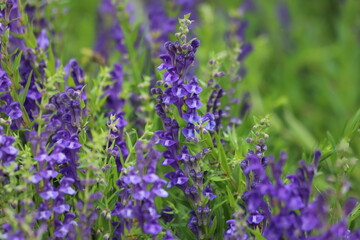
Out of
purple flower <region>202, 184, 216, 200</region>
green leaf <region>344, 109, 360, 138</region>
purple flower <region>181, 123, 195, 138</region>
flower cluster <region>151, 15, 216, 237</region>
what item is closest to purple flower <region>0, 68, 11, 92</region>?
flower cluster <region>151, 15, 216, 237</region>

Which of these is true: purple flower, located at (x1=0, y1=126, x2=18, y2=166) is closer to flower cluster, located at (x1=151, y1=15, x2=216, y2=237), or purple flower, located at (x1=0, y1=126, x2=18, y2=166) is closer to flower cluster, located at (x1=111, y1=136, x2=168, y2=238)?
flower cluster, located at (x1=111, y1=136, x2=168, y2=238)

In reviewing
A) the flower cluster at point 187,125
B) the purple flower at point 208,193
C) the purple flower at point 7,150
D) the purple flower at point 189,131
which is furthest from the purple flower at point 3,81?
the purple flower at point 208,193

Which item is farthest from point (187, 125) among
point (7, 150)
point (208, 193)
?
point (7, 150)

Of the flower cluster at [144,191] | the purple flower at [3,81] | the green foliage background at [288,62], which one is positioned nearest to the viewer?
the flower cluster at [144,191]

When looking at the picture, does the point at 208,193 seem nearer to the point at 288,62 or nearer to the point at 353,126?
the point at 353,126

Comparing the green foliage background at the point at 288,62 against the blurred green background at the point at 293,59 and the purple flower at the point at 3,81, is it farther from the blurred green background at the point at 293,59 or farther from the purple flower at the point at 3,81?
the purple flower at the point at 3,81

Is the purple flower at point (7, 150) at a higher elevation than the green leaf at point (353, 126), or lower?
higher

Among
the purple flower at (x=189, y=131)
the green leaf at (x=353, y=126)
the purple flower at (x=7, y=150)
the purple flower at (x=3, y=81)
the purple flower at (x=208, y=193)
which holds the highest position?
the purple flower at (x=3, y=81)

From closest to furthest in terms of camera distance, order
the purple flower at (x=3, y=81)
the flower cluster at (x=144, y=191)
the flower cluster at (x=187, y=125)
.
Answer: the flower cluster at (x=144, y=191) < the flower cluster at (x=187, y=125) < the purple flower at (x=3, y=81)

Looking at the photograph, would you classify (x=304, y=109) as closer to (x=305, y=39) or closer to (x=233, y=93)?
(x=305, y=39)

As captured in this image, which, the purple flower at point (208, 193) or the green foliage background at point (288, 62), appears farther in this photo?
the green foliage background at point (288, 62)

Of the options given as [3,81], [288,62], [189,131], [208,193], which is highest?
[288,62]

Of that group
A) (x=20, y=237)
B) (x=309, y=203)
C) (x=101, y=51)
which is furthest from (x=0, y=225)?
(x=101, y=51)
